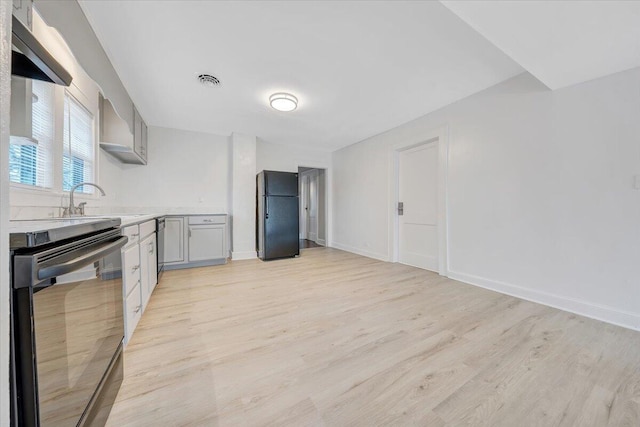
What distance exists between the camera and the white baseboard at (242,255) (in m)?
4.38

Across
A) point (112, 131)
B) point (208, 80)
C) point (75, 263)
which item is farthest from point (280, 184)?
point (75, 263)

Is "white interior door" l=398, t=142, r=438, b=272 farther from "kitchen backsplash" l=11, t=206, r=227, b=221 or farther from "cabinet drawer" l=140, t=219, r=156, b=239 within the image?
"cabinet drawer" l=140, t=219, r=156, b=239

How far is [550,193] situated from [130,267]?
12.3 ft

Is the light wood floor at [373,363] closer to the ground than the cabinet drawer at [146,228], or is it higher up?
closer to the ground

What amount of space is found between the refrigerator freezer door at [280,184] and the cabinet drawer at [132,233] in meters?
2.50

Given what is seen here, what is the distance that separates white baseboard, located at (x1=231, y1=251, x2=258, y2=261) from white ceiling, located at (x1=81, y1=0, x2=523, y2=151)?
2433 mm

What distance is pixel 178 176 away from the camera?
4.23m

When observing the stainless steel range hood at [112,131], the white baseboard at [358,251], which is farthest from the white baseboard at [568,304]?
the stainless steel range hood at [112,131]

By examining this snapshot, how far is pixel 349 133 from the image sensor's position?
4.46m

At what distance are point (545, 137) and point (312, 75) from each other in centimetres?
247

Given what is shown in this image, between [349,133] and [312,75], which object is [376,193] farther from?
[312,75]

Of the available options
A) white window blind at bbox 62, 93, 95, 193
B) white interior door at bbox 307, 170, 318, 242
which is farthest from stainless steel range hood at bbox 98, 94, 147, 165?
white interior door at bbox 307, 170, 318, 242

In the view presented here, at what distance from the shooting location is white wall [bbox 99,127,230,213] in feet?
12.7

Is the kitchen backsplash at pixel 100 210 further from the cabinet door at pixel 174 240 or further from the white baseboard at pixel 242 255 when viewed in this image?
the white baseboard at pixel 242 255
